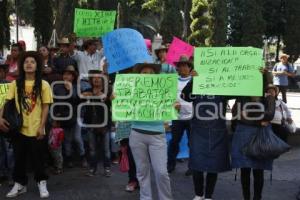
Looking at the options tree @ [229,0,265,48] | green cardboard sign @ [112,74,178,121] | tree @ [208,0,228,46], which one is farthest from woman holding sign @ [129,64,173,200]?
tree @ [229,0,265,48]

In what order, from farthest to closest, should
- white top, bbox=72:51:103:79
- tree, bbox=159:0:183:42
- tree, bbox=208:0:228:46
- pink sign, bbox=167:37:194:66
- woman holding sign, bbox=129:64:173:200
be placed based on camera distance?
tree, bbox=159:0:183:42
tree, bbox=208:0:228:46
white top, bbox=72:51:103:79
pink sign, bbox=167:37:194:66
woman holding sign, bbox=129:64:173:200

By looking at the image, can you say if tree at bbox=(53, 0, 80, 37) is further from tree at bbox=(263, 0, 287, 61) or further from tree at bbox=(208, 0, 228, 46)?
tree at bbox=(263, 0, 287, 61)

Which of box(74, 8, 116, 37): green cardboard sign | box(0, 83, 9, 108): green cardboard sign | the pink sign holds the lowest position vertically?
box(0, 83, 9, 108): green cardboard sign

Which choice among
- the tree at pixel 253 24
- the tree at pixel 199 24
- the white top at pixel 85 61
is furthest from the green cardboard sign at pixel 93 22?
the tree at pixel 253 24

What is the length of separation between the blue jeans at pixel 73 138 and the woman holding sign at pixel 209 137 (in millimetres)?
2450

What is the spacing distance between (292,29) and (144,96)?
107ft

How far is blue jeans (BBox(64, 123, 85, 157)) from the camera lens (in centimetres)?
802

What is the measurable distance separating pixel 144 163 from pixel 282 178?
2859mm

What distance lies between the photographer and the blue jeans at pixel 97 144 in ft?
24.9

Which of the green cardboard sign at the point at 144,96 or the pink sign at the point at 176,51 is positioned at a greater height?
the pink sign at the point at 176,51

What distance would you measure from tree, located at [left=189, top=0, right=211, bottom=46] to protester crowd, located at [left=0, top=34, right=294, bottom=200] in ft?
66.9

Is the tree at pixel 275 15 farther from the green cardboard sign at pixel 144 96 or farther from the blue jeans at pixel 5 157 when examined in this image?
the green cardboard sign at pixel 144 96

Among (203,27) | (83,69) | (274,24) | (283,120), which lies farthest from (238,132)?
(274,24)

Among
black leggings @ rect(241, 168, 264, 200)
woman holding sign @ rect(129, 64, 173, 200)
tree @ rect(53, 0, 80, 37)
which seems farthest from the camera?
tree @ rect(53, 0, 80, 37)
